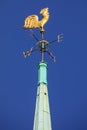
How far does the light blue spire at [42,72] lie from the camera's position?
21.2 meters

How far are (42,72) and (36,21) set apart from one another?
4232 mm

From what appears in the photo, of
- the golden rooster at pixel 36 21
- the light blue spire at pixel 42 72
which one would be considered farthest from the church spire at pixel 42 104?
the golden rooster at pixel 36 21

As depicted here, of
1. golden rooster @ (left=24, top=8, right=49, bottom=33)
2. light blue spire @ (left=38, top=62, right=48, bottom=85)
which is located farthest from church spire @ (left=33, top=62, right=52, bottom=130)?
golden rooster @ (left=24, top=8, right=49, bottom=33)

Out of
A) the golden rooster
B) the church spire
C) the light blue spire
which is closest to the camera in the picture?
the church spire

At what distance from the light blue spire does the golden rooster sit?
9.33 ft

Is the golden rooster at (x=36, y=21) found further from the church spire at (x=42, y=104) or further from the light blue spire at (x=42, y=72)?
the church spire at (x=42, y=104)

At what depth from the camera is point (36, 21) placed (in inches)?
933

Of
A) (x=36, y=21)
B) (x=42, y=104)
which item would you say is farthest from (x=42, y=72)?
(x=36, y=21)

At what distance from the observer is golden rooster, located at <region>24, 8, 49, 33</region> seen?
23.5m

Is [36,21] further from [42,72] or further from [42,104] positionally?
[42,104]

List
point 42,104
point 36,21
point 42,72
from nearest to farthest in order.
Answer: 1. point 42,104
2. point 42,72
3. point 36,21

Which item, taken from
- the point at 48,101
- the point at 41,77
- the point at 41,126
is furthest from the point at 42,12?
the point at 41,126

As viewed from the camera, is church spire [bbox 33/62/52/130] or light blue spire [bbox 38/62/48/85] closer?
church spire [bbox 33/62/52/130]

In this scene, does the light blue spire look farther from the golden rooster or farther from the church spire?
the golden rooster
